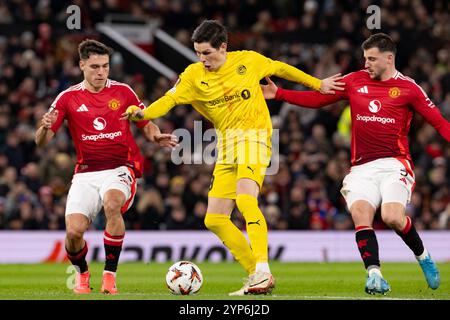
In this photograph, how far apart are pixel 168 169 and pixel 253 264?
1050 centimetres

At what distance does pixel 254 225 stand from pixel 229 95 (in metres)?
1.39

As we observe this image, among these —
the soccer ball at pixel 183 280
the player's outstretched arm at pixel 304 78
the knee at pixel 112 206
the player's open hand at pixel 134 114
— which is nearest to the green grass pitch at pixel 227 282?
the soccer ball at pixel 183 280

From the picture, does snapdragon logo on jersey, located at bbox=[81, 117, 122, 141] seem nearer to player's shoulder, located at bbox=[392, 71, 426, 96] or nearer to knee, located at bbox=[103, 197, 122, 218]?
knee, located at bbox=[103, 197, 122, 218]

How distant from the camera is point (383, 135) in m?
11.8

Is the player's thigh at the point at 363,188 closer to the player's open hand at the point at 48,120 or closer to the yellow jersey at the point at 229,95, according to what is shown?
the yellow jersey at the point at 229,95

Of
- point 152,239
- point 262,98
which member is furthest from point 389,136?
point 152,239

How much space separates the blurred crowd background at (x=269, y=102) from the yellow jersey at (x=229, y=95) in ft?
29.6

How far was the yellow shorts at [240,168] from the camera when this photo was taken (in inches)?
447

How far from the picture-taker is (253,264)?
1162 centimetres

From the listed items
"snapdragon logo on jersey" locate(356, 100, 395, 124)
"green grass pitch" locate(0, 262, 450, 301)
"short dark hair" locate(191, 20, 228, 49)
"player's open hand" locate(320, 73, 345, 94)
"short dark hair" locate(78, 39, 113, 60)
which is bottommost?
"green grass pitch" locate(0, 262, 450, 301)

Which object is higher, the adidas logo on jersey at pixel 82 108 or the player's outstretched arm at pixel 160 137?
the adidas logo on jersey at pixel 82 108

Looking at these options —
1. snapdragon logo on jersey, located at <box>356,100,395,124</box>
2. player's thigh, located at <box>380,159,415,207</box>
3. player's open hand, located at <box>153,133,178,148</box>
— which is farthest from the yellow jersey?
player's thigh, located at <box>380,159,415,207</box>

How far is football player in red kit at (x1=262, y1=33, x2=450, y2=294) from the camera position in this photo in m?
11.6

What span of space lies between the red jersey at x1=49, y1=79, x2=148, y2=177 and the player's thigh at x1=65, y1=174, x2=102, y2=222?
0.70 ft
